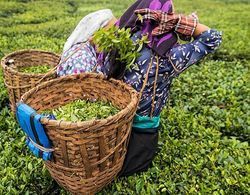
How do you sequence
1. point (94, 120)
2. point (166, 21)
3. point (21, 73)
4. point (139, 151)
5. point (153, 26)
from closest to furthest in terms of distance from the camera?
point (94, 120) < point (166, 21) < point (153, 26) < point (139, 151) < point (21, 73)

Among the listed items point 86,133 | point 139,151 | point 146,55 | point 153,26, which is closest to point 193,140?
point 139,151

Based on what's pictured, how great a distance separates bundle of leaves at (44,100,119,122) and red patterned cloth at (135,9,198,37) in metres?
0.62

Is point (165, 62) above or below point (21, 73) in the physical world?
above

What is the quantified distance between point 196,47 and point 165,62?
0.25 m

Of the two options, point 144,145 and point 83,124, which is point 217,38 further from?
point 83,124

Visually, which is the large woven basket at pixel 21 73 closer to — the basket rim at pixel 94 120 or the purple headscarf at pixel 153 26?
the basket rim at pixel 94 120

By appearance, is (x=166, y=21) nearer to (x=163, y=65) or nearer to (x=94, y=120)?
(x=163, y=65)

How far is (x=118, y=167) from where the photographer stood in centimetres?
257

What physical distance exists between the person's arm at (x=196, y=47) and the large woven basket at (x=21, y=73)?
1081mm

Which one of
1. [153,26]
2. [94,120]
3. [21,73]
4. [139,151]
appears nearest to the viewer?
[94,120]

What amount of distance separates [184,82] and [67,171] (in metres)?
2.71

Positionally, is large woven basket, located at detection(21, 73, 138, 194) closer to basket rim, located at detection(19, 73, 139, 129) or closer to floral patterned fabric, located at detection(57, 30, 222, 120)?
basket rim, located at detection(19, 73, 139, 129)

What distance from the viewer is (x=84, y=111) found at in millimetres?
2570

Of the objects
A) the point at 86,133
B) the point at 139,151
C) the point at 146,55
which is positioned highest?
the point at 146,55
